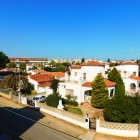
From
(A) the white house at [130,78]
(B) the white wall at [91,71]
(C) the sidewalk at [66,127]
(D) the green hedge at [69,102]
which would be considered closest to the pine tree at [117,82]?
(A) the white house at [130,78]

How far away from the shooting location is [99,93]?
31125 mm

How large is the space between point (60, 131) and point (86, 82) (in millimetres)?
16249

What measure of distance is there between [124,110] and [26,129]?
9692mm

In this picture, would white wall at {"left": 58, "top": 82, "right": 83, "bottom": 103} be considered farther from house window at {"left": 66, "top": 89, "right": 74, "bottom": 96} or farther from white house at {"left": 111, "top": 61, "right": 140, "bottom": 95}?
white house at {"left": 111, "top": 61, "right": 140, "bottom": 95}

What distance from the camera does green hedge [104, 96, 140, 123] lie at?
21125 millimetres

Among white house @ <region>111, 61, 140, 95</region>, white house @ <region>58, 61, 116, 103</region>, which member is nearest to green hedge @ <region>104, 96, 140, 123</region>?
white house @ <region>58, 61, 116, 103</region>

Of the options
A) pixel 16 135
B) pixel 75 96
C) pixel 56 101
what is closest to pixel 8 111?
pixel 56 101

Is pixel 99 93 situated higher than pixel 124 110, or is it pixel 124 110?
pixel 99 93

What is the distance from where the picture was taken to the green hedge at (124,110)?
832 inches

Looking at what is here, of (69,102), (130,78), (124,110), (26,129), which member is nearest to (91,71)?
(69,102)

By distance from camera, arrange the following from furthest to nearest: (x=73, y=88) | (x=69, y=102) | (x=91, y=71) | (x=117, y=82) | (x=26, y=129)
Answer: (x=117, y=82) → (x=91, y=71) → (x=73, y=88) → (x=69, y=102) → (x=26, y=129)

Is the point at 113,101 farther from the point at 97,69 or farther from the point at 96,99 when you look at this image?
the point at 97,69

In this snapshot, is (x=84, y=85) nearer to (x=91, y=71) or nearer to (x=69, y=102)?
(x=91, y=71)

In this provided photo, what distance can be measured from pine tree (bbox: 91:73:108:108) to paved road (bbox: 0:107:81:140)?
964 centimetres
